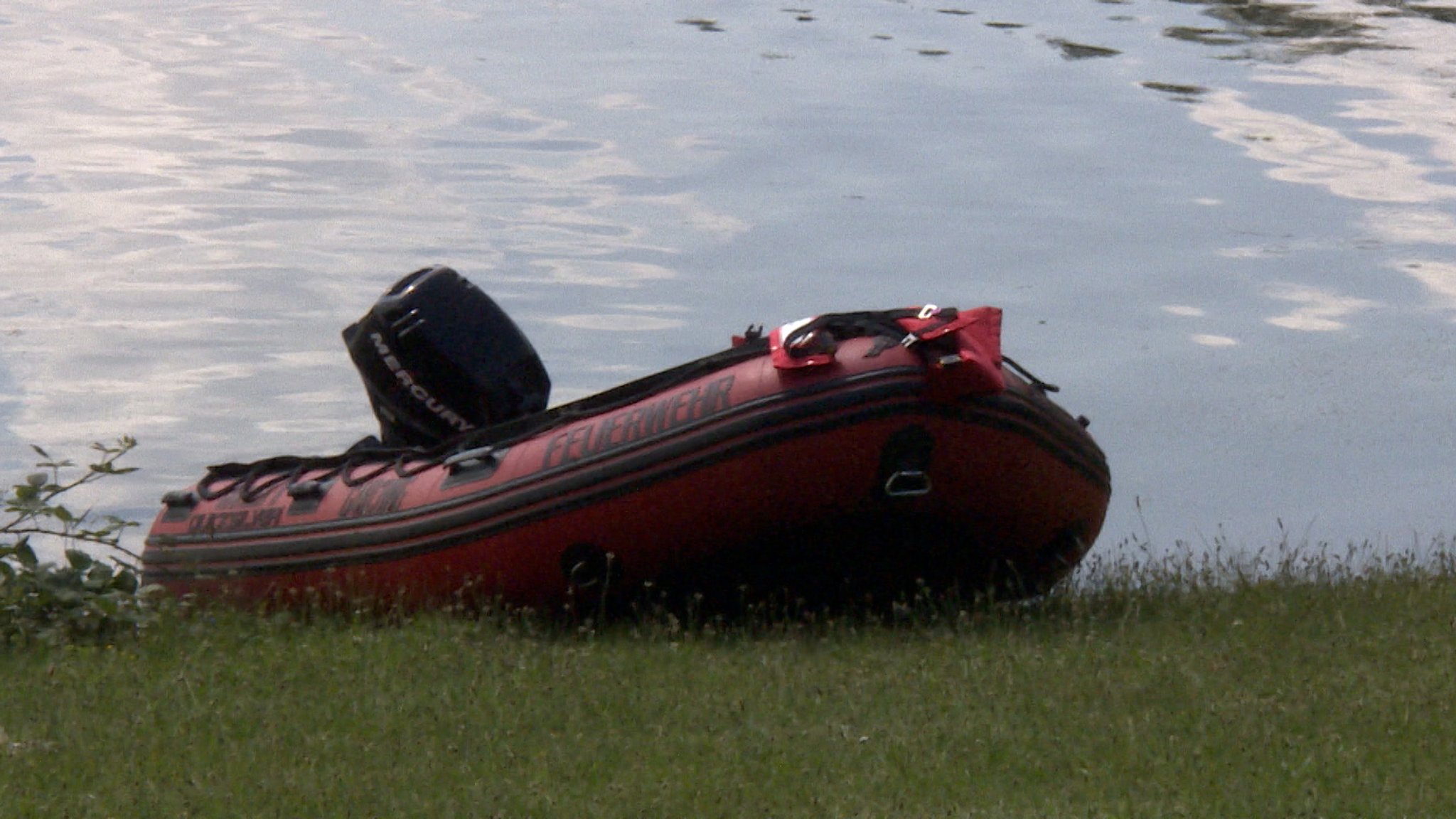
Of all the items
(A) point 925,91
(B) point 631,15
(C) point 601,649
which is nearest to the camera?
A: (C) point 601,649

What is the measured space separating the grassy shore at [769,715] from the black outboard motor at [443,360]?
1.08m

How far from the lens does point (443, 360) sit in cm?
727

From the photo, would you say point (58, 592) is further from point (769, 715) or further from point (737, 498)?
point (769, 715)

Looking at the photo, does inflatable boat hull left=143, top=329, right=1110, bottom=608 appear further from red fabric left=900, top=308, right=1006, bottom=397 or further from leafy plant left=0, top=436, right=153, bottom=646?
leafy plant left=0, top=436, right=153, bottom=646

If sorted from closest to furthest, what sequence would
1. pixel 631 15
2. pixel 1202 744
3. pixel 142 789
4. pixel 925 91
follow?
pixel 142 789 < pixel 1202 744 < pixel 925 91 < pixel 631 15

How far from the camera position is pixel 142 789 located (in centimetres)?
458

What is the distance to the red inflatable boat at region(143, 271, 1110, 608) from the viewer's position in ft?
20.3

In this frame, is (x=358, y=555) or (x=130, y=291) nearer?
(x=358, y=555)

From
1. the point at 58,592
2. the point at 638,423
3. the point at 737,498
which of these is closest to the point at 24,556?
the point at 58,592

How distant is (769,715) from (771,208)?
1088 centimetres

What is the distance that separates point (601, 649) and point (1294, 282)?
31.3ft

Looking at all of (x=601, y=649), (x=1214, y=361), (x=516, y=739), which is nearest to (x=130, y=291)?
(x=1214, y=361)

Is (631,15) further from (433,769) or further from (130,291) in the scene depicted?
(433,769)

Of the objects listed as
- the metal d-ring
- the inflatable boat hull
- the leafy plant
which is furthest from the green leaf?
the metal d-ring
